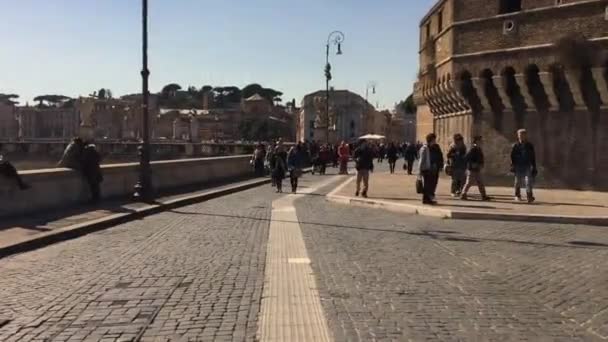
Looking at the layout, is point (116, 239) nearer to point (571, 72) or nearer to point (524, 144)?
point (524, 144)

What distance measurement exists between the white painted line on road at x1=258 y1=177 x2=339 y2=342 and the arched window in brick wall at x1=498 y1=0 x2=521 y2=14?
1735 centimetres

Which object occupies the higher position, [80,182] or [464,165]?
[464,165]

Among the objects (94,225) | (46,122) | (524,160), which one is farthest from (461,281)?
(46,122)

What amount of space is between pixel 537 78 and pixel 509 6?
3048 mm

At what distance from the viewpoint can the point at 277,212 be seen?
15.8m

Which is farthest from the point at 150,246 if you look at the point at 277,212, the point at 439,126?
the point at 439,126

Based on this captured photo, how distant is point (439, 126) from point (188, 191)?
17.1 meters

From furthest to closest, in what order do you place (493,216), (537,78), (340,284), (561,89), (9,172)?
(537,78) → (561,89) → (493,216) → (9,172) → (340,284)

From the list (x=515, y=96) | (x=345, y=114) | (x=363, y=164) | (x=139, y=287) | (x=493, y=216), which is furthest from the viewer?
(x=345, y=114)

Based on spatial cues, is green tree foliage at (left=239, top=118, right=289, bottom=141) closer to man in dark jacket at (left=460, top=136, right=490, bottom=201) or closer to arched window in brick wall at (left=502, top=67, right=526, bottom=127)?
arched window in brick wall at (left=502, top=67, right=526, bottom=127)

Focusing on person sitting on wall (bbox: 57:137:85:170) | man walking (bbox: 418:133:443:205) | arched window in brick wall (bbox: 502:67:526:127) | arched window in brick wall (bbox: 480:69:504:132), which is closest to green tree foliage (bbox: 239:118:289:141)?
arched window in brick wall (bbox: 480:69:504:132)

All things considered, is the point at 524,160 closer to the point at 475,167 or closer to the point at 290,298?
the point at 475,167

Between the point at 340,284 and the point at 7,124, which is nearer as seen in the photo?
the point at 340,284

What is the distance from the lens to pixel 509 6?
1015 inches
